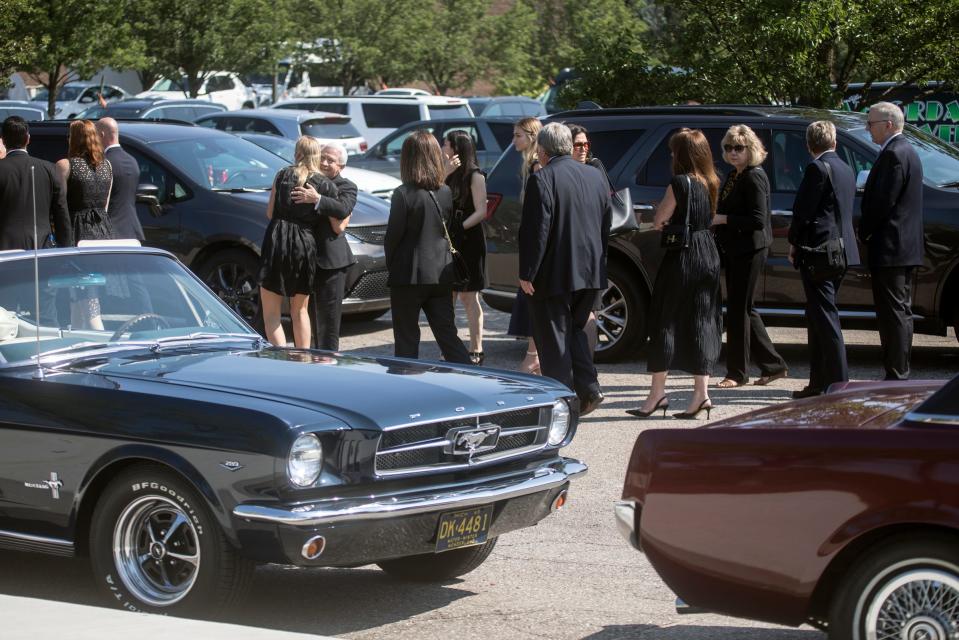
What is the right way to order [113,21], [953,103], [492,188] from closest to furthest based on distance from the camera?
[492,188] → [953,103] → [113,21]

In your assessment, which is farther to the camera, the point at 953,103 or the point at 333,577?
the point at 953,103

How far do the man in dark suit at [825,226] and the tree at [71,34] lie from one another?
2086 cm

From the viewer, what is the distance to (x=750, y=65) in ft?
50.2

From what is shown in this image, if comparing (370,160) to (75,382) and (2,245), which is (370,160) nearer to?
(2,245)

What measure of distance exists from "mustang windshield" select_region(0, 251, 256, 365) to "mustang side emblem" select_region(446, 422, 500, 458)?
157 centimetres

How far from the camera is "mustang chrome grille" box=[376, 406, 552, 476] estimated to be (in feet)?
18.0

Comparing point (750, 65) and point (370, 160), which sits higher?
point (750, 65)

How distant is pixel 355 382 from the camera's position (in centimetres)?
594

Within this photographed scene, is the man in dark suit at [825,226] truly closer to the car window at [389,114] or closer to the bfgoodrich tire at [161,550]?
the bfgoodrich tire at [161,550]

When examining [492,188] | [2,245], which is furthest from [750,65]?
[2,245]

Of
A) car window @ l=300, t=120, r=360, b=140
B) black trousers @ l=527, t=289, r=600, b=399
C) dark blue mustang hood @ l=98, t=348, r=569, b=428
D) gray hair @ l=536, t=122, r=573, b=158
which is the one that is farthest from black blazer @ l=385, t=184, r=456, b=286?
car window @ l=300, t=120, r=360, b=140

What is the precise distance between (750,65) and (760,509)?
36.9 ft

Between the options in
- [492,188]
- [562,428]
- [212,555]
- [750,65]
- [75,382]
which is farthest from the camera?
[750,65]

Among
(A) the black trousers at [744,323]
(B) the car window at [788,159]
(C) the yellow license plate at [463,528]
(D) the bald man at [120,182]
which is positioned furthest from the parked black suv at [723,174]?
(C) the yellow license plate at [463,528]
